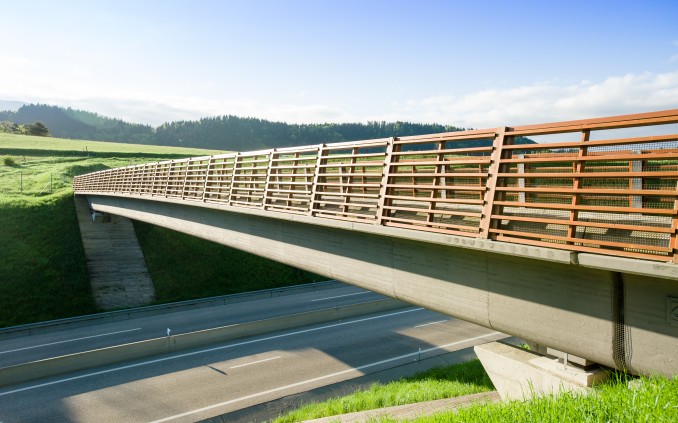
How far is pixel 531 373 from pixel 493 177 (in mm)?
3564

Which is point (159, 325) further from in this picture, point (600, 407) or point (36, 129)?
point (36, 129)

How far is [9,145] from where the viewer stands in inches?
3327

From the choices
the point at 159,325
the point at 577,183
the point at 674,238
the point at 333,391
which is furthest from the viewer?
the point at 159,325

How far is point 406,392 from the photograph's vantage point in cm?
1538

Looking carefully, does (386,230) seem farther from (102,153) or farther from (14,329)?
(102,153)

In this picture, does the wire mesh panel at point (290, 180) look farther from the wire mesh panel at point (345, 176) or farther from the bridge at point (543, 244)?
the bridge at point (543, 244)

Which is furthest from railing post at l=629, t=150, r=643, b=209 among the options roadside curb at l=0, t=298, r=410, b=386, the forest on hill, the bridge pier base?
the forest on hill

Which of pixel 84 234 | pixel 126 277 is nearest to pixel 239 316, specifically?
pixel 126 277

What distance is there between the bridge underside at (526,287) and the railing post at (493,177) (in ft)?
0.97

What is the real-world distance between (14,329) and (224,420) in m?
17.7

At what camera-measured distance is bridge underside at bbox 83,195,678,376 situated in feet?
17.6

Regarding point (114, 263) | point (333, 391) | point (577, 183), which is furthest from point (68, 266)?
point (577, 183)

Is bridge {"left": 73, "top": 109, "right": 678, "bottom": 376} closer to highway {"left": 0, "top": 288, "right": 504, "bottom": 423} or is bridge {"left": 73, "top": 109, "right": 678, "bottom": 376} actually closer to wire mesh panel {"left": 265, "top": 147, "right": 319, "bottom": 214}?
wire mesh panel {"left": 265, "top": 147, "right": 319, "bottom": 214}

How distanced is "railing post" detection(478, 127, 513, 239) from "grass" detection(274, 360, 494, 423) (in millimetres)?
9494
